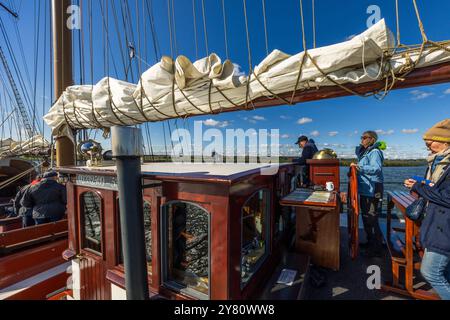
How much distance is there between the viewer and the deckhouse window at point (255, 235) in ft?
7.00

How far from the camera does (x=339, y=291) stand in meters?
2.43

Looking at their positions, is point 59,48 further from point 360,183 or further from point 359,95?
point 360,183

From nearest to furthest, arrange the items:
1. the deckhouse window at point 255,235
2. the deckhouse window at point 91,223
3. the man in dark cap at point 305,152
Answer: the deckhouse window at point 255,235 → the deckhouse window at point 91,223 → the man in dark cap at point 305,152

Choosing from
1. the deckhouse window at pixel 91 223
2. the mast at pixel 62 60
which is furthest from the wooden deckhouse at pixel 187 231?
the mast at pixel 62 60

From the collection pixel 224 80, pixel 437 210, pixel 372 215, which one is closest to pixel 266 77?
pixel 224 80

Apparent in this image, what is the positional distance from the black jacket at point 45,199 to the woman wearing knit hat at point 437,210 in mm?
5497

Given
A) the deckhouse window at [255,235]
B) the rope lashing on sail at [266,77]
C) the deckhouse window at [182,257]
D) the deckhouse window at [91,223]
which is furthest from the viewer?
the deckhouse window at [91,223]

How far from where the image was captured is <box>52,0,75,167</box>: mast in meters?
4.29

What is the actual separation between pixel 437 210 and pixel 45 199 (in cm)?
574

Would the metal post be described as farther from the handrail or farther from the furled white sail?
the handrail

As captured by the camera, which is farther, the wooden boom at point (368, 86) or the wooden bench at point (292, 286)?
the wooden bench at point (292, 286)

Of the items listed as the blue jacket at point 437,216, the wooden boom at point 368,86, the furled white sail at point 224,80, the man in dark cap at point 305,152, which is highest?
the furled white sail at point 224,80

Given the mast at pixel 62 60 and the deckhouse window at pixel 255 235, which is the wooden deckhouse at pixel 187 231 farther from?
the mast at pixel 62 60
